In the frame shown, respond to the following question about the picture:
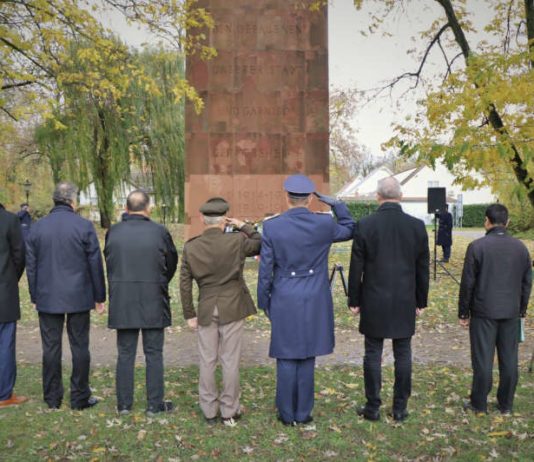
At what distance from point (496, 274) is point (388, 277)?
3.02 feet

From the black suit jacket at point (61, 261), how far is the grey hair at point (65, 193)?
63 mm

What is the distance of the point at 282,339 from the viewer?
433 centimetres

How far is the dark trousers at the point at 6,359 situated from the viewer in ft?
15.8

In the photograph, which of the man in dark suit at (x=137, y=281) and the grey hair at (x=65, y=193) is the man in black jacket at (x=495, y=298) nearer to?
the man in dark suit at (x=137, y=281)

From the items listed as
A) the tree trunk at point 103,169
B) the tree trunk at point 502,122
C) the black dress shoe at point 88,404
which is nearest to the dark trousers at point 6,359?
the black dress shoe at point 88,404

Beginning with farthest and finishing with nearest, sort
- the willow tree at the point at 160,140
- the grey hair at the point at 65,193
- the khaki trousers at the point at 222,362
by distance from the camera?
the willow tree at the point at 160,140 < the grey hair at the point at 65,193 < the khaki trousers at the point at 222,362

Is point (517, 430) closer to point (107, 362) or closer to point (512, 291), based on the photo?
point (512, 291)

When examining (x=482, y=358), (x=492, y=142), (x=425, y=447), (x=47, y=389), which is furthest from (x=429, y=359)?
(x=47, y=389)

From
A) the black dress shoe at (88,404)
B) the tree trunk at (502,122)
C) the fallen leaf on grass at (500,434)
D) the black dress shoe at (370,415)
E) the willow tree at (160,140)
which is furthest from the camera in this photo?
the willow tree at (160,140)

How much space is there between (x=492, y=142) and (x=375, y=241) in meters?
5.02

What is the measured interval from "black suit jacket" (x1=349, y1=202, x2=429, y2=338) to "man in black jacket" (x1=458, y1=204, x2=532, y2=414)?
0.51 metres

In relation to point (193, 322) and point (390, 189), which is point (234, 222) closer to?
point (193, 322)

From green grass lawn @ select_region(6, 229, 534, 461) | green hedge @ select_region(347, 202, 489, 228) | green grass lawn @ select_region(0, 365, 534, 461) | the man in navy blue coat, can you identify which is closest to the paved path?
green grass lawn @ select_region(6, 229, 534, 461)

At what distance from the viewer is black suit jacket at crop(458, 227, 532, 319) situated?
453 centimetres
